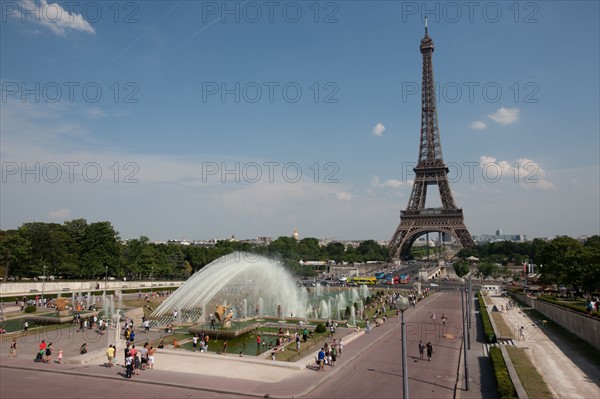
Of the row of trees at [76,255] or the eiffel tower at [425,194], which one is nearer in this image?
the row of trees at [76,255]

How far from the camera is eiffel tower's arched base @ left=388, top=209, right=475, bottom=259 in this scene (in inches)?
4577

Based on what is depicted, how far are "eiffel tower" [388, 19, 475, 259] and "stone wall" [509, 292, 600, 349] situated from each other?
2751 inches

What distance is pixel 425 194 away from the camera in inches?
4988

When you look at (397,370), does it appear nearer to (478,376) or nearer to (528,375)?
(478,376)

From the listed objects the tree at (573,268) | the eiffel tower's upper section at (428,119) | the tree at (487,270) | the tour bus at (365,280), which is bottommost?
the tour bus at (365,280)

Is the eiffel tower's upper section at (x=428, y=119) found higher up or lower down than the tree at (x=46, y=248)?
higher up

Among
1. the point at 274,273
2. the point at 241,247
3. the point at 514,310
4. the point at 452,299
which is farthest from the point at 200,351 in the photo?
the point at 241,247

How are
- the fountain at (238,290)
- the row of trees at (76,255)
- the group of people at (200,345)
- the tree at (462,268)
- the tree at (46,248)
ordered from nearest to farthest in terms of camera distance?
1. the group of people at (200,345)
2. the fountain at (238,290)
3. the tree at (462,268)
4. the row of trees at (76,255)
5. the tree at (46,248)

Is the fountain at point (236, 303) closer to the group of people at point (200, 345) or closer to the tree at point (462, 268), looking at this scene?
the group of people at point (200, 345)

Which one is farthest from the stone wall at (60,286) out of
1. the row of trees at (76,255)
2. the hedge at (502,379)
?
the hedge at (502,379)

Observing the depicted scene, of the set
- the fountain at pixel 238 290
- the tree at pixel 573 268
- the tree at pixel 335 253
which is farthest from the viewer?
the tree at pixel 335 253

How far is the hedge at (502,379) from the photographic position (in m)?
17.9

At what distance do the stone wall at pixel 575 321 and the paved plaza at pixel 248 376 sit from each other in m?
6.91

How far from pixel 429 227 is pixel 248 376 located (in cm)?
10268
